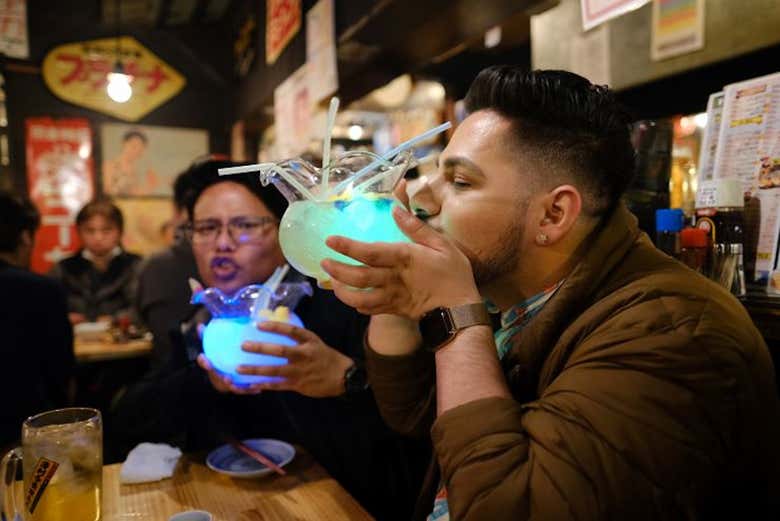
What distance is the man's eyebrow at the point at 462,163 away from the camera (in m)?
1.30

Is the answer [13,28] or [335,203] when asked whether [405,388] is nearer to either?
[335,203]

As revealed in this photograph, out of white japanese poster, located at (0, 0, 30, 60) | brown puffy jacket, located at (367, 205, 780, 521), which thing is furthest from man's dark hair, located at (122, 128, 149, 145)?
brown puffy jacket, located at (367, 205, 780, 521)

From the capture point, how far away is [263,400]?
1975 mm

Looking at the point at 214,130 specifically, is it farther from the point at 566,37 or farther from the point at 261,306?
the point at 261,306

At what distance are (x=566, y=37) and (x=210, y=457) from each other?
2964mm

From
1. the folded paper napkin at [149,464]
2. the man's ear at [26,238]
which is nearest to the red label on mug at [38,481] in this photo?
the folded paper napkin at [149,464]

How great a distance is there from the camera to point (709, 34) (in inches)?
107

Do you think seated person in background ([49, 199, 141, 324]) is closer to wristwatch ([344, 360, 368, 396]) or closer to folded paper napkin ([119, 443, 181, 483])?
folded paper napkin ([119, 443, 181, 483])

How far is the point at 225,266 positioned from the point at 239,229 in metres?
0.14

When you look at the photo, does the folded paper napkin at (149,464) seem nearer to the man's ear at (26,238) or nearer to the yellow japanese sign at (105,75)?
the man's ear at (26,238)

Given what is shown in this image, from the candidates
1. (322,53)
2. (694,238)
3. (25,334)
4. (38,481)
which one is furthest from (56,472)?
(322,53)

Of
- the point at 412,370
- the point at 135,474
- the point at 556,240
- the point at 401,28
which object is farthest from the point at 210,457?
the point at 401,28

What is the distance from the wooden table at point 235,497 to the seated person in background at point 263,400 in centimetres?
25

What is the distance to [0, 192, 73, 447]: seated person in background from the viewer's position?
2.70 metres
